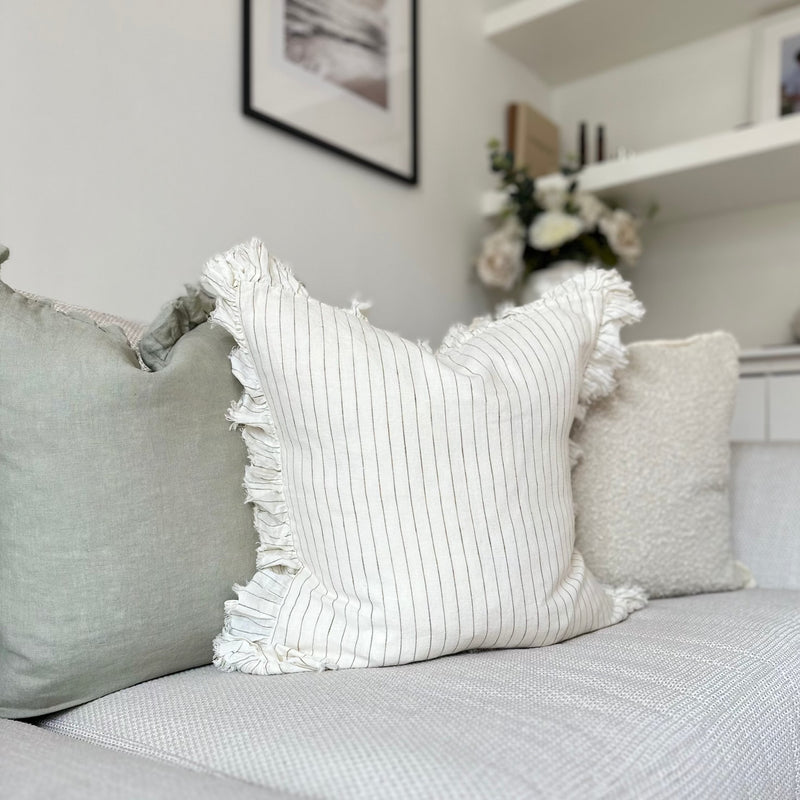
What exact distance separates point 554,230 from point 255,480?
140cm

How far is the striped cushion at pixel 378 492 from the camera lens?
0.76 meters

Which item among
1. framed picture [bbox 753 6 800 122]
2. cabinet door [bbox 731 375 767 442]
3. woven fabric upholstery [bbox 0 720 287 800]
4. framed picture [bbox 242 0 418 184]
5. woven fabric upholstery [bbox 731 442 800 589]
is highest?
framed picture [bbox 753 6 800 122]

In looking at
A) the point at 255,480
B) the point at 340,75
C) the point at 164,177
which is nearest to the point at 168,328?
the point at 255,480

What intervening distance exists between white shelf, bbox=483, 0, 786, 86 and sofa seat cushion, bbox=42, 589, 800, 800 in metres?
1.85

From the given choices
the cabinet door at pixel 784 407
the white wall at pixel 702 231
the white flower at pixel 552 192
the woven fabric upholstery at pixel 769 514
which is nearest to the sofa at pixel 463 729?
the woven fabric upholstery at pixel 769 514

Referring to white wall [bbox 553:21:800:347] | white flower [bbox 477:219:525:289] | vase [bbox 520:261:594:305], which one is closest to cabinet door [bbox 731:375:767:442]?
white wall [bbox 553:21:800:347]

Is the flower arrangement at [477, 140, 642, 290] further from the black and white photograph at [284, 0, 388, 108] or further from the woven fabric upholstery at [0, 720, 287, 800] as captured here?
the woven fabric upholstery at [0, 720, 287, 800]

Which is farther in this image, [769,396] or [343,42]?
[769,396]

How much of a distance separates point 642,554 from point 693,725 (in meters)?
0.48

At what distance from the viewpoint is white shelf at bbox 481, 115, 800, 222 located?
1.88 m

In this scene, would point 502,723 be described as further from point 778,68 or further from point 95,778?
point 778,68

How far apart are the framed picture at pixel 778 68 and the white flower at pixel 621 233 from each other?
475mm

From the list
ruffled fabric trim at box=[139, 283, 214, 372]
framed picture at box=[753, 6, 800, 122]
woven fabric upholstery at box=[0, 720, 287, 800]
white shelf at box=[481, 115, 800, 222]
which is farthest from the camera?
framed picture at box=[753, 6, 800, 122]

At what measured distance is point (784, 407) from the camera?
6.21 feet
